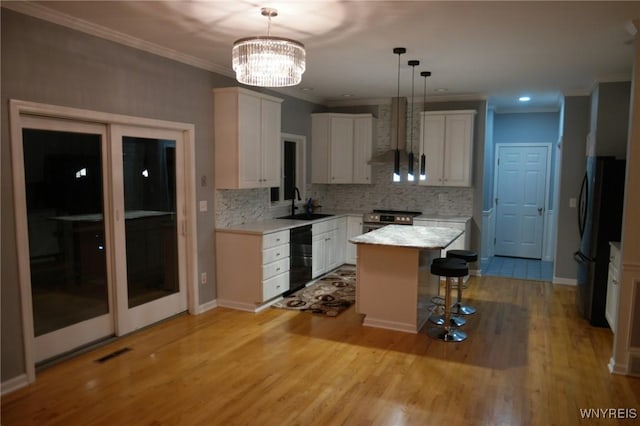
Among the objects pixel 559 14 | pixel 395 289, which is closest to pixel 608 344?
pixel 395 289

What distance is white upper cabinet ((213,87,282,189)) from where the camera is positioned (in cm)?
482

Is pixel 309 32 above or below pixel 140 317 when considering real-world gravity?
above

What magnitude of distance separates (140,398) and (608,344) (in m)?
3.97

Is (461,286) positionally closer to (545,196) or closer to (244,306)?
(244,306)

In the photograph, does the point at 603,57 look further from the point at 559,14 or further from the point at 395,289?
the point at 395,289

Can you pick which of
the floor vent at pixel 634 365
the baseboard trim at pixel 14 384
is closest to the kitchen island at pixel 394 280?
the floor vent at pixel 634 365

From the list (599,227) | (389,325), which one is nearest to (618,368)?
(599,227)

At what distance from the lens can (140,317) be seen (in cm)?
424

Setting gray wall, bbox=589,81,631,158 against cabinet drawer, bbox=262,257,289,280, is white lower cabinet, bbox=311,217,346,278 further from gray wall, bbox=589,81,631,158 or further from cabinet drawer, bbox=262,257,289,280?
gray wall, bbox=589,81,631,158

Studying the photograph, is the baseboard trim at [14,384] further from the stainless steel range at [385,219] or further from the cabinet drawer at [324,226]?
the stainless steel range at [385,219]

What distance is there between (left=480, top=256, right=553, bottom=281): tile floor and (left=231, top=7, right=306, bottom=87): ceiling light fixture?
5118mm


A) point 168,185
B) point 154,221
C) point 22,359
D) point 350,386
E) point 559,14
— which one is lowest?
point 350,386

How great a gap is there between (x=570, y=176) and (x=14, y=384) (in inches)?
255

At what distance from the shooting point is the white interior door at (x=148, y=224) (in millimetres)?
3986
